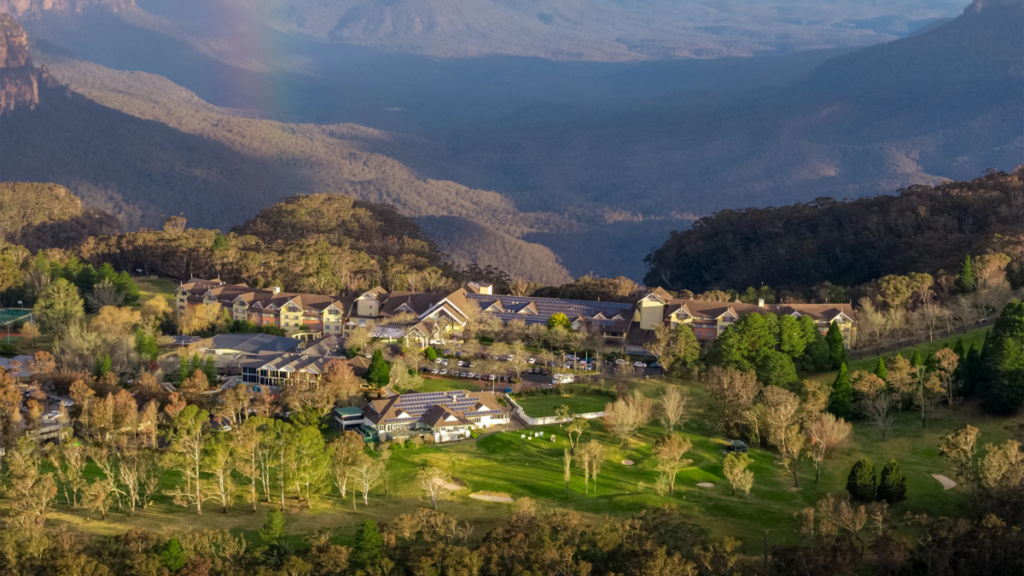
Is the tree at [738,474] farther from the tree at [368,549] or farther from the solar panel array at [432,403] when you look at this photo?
the tree at [368,549]

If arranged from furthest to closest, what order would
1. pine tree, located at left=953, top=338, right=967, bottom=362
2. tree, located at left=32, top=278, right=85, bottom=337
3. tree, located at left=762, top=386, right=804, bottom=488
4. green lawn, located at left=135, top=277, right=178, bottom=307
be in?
1. green lawn, located at left=135, top=277, right=178, bottom=307
2. tree, located at left=32, top=278, right=85, bottom=337
3. pine tree, located at left=953, top=338, right=967, bottom=362
4. tree, located at left=762, top=386, right=804, bottom=488

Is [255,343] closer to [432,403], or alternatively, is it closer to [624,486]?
[432,403]

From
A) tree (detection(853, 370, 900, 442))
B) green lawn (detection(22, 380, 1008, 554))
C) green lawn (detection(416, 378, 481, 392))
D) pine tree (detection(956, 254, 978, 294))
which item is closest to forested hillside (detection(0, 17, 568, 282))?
pine tree (detection(956, 254, 978, 294))

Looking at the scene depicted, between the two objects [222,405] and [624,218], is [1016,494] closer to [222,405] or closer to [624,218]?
[222,405]

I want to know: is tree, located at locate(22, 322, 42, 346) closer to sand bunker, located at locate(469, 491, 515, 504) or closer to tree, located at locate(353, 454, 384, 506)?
tree, located at locate(353, 454, 384, 506)

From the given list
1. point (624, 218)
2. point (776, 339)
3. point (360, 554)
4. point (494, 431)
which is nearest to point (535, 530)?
point (360, 554)

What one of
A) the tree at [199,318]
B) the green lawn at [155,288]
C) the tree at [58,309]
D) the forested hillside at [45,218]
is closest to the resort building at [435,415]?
the tree at [199,318]
